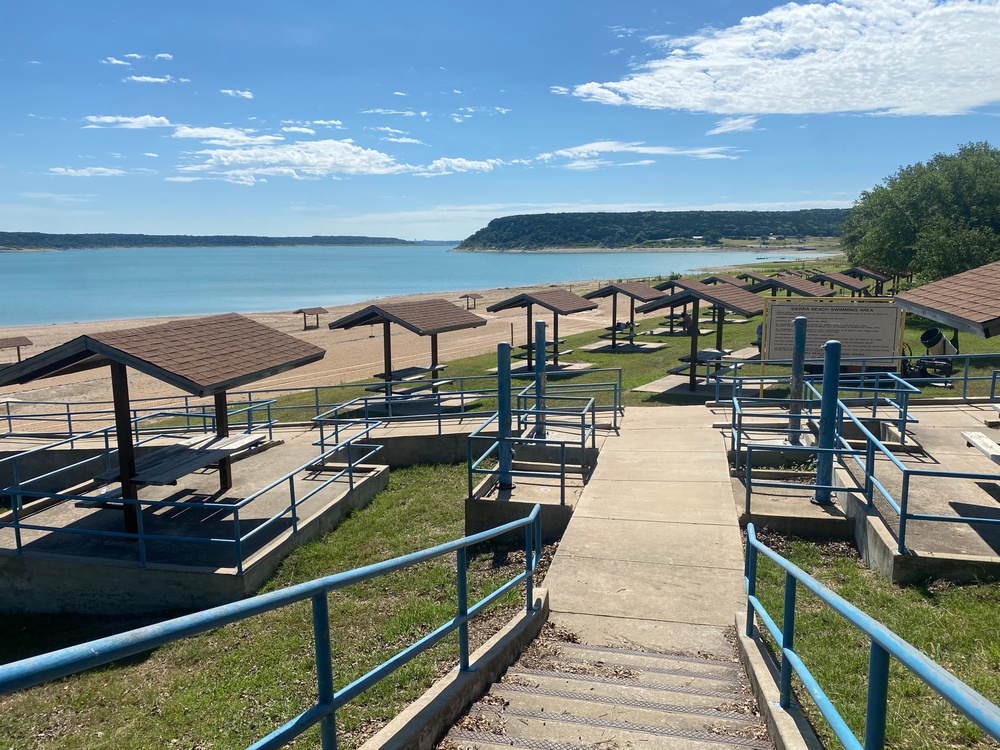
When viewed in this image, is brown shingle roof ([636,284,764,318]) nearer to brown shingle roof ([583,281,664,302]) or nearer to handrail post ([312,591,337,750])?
brown shingle roof ([583,281,664,302])

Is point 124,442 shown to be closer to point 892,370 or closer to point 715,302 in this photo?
point 715,302

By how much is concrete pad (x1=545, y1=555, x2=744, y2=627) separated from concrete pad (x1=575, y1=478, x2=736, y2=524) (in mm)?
1434

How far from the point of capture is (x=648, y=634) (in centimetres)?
626

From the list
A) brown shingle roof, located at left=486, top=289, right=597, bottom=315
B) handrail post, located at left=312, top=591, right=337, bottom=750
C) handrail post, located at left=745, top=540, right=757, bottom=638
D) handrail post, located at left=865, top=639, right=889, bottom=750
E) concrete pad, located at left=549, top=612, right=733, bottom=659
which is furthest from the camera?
brown shingle roof, located at left=486, top=289, right=597, bottom=315

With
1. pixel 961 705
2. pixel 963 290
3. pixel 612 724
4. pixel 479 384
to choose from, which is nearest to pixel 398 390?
pixel 479 384

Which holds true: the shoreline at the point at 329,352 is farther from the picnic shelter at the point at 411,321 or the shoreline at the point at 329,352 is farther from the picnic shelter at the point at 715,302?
the picnic shelter at the point at 715,302

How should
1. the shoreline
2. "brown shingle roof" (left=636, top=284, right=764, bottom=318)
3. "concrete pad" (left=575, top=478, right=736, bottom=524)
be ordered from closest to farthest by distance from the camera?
"concrete pad" (left=575, top=478, right=736, bottom=524) < "brown shingle roof" (left=636, top=284, right=764, bottom=318) < the shoreline

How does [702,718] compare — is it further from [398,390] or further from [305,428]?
[398,390]

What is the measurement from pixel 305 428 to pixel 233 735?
11.8 m

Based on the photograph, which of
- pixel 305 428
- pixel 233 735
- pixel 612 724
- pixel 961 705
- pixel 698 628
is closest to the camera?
pixel 961 705

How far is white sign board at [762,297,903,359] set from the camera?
1727cm

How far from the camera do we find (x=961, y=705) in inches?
73.8

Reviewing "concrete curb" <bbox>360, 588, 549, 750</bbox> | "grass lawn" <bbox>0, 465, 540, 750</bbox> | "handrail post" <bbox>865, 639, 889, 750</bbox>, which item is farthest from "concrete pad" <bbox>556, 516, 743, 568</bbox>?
"handrail post" <bbox>865, 639, 889, 750</bbox>

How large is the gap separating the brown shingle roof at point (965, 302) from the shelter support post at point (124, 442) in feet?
37.2
